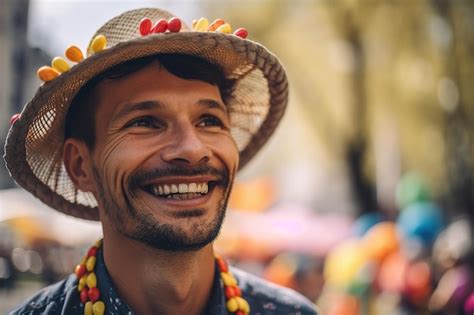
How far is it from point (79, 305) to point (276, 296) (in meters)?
0.76

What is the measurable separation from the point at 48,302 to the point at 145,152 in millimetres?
708

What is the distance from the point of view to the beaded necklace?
2.38 metres

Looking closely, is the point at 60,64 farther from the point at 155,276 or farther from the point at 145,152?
the point at 155,276

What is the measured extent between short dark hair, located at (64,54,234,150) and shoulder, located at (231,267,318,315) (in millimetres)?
820

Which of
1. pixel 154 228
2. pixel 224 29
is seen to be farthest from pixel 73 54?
pixel 154 228

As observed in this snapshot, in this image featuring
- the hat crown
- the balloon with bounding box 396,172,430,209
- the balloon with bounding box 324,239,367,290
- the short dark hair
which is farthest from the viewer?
the balloon with bounding box 396,172,430,209

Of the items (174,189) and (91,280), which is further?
(91,280)

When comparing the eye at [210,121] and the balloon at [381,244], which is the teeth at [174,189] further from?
the balloon at [381,244]

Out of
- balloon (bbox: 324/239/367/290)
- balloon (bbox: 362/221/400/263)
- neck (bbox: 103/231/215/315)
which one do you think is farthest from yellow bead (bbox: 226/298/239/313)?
balloon (bbox: 362/221/400/263)

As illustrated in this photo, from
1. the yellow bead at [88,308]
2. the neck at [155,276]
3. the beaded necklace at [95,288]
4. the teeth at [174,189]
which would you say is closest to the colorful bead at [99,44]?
the teeth at [174,189]

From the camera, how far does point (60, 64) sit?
224 centimetres

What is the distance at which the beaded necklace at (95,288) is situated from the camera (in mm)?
2375

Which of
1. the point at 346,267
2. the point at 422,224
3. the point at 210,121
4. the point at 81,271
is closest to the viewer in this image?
the point at 210,121

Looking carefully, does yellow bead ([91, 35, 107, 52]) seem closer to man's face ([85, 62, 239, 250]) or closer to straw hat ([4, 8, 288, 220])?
straw hat ([4, 8, 288, 220])
